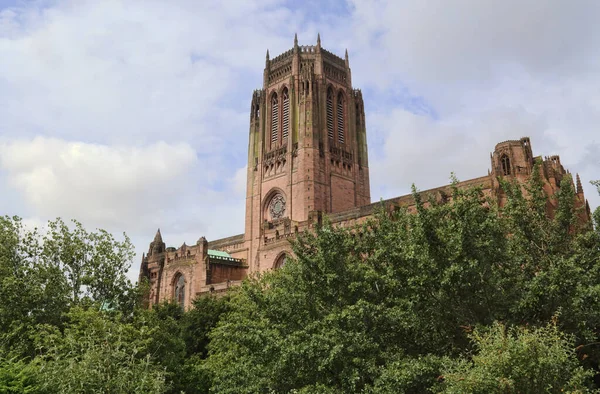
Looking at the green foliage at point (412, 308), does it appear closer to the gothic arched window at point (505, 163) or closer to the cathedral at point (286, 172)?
the gothic arched window at point (505, 163)

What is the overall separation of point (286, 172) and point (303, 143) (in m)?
4.14

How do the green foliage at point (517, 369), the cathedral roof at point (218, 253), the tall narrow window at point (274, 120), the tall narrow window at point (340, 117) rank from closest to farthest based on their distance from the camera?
the green foliage at point (517, 369) → the cathedral roof at point (218, 253) → the tall narrow window at point (274, 120) → the tall narrow window at point (340, 117)

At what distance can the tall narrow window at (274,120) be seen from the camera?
74062 millimetres

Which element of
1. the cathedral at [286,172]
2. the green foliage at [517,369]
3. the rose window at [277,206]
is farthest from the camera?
the rose window at [277,206]

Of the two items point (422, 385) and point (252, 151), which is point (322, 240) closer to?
point (422, 385)

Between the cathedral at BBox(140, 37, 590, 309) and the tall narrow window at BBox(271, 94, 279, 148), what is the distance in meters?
0.13

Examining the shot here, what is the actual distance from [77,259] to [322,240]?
18.2 meters

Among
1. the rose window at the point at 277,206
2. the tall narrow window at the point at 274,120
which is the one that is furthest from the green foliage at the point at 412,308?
the tall narrow window at the point at 274,120

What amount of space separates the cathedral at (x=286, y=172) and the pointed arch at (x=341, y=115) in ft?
0.43

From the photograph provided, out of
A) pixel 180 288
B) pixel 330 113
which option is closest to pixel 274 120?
pixel 330 113

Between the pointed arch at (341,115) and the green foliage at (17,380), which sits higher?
the pointed arch at (341,115)

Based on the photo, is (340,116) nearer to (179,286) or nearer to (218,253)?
(218,253)

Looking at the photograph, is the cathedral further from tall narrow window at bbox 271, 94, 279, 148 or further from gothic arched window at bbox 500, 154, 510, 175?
gothic arched window at bbox 500, 154, 510, 175

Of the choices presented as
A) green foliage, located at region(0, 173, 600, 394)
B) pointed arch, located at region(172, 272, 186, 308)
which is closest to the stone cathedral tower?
pointed arch, located at region(172, 272, 186, 308)
